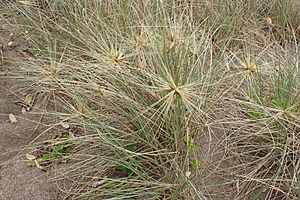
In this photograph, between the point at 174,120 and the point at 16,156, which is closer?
the point at 174,120

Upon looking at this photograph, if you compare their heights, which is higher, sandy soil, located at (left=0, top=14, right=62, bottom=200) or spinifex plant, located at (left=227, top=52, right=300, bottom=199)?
spinifex plant, located at (left=227, top=52, right=300, bottom=199)

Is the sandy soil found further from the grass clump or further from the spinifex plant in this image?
the spinifex plant

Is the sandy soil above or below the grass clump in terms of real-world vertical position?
below

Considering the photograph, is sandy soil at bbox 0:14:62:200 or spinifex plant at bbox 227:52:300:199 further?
sandy soil at bbox 0:14:62:200

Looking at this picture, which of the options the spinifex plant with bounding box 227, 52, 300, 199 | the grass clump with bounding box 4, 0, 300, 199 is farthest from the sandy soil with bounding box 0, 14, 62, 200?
the spinifex plant with bounding box 227, 52, 300, 199

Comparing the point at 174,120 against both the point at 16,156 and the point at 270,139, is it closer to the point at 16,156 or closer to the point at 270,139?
Answer: the point at 270,139

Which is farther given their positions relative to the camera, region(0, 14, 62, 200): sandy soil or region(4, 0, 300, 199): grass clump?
region(0, 14, 62, 200): sandy soil

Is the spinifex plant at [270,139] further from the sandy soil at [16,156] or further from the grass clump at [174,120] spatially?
the sandy soil at [16,156]

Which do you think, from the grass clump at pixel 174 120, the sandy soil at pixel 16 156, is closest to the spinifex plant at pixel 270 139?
the grass clump at pixel 174 120

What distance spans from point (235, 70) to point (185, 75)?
31cm

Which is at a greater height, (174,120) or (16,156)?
(174,120)

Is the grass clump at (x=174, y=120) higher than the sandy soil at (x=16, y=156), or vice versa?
the grass clump at (x=174, y=120)

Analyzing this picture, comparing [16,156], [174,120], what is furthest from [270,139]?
[16,156]

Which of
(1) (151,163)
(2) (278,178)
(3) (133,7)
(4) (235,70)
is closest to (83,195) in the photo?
(1) (151,163)
